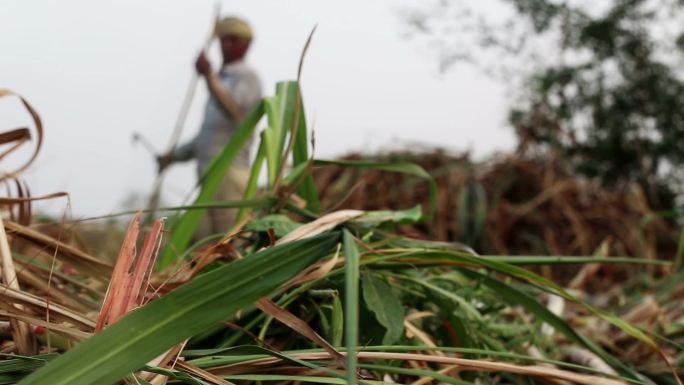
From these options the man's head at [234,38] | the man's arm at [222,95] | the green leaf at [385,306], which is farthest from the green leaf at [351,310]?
the man's head at [234,38]

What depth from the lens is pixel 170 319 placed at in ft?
1.27

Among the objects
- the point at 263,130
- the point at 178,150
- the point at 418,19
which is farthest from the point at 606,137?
the point at 263,130

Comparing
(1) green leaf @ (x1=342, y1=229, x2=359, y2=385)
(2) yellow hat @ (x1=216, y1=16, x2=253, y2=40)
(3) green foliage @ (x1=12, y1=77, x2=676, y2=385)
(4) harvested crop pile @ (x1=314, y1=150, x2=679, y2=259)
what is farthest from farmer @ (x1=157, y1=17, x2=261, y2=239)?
(1) green leaf @ (x1=342, y1=229, x2=359, y2=385)

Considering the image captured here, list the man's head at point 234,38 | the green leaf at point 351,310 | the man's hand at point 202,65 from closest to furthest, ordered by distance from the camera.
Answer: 1. the green leaf at point 351,310
2. the man's hand at point 202,65
3. the man's head at point 234,38

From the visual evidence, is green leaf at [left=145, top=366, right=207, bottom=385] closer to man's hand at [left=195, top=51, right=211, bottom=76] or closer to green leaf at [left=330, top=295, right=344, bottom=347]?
green leaf at [left=330, top=295, right=344, bottom=347]

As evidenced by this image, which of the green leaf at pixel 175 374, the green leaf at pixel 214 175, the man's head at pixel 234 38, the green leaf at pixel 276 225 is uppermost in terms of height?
the man's head at pixel 234 38

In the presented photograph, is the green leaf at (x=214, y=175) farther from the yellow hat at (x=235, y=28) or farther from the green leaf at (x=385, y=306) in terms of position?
the yellow hat at (x=235, y=28)

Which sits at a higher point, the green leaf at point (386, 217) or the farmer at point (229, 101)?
the farmer at point (229, 101)

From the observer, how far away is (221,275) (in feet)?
1.33

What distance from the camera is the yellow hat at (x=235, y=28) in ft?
11.6

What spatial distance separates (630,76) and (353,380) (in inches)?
306

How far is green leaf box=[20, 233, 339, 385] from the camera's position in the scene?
0.36 m

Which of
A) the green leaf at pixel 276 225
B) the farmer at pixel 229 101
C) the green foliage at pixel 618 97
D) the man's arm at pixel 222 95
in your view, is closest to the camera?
the green leaf at pixel 276 225

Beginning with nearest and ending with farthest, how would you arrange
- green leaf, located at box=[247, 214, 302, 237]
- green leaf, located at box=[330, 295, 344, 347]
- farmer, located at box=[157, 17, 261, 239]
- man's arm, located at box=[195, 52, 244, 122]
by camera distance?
green leaf, located at box=[330, 295, 344, 347], green leaf, located at box=[247, 214, 302, 237], man's arm, located at box=[195, 52, 244, 122], farmer, located at box=[157, 17, 261, 239]
